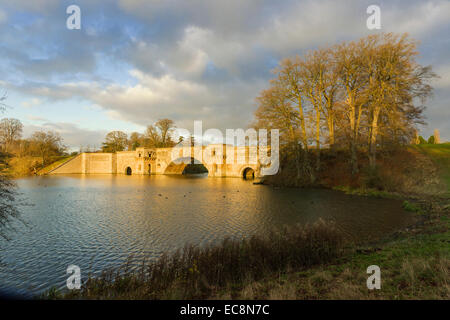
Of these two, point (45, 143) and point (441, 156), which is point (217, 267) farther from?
point (45, 143)

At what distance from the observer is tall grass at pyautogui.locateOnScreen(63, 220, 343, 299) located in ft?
15.8

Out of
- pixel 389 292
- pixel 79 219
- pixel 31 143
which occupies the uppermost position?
pixel 31 143

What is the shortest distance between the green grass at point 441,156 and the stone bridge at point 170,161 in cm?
2154

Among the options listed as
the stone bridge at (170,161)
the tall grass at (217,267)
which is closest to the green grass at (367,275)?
the tall grass at (217,267)

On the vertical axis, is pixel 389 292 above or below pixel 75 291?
above

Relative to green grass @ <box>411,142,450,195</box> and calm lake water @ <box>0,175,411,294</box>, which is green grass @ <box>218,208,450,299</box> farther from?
green grass @ <box>411,142,450,195</box>

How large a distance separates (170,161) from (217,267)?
176 feet

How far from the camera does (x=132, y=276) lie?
5500mm

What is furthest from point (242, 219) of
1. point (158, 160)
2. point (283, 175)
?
point (158, 160)

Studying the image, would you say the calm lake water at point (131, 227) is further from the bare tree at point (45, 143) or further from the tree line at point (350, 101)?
the bare tree at point (45, 143)

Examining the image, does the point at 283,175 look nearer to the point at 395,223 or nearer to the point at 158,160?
the point at 395,223

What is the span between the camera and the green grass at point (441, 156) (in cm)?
1998

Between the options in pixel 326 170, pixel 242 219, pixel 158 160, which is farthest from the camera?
pixel 158 160
